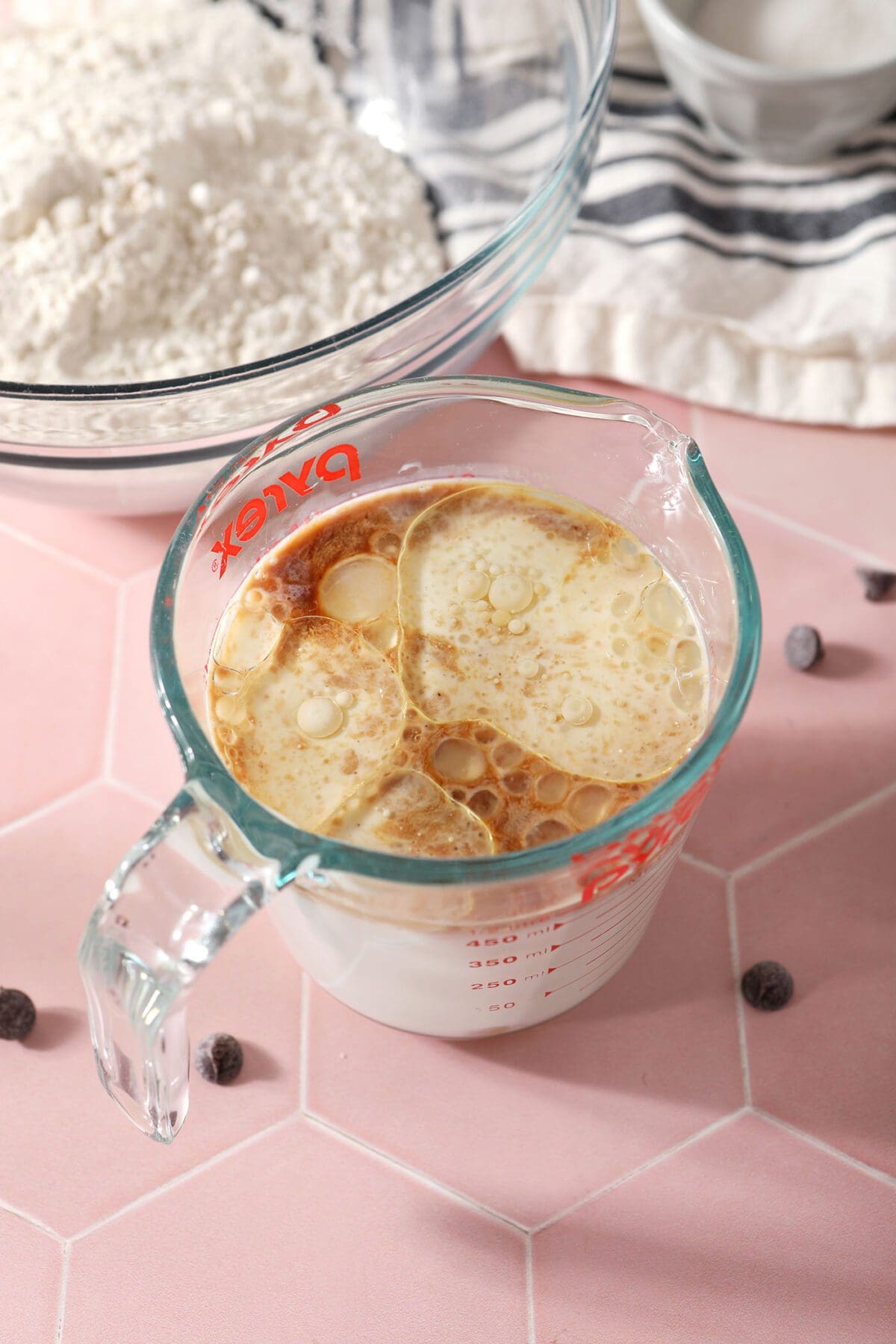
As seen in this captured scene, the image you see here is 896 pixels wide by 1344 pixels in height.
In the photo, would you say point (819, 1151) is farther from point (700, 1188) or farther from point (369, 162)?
point (369, 162)

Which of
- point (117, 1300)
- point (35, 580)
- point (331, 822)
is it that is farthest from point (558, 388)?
point (117, 1300)

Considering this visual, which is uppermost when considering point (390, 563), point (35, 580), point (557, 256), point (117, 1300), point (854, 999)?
point (557, 256)

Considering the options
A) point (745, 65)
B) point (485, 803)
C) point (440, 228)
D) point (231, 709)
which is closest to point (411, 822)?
point (485, 803)

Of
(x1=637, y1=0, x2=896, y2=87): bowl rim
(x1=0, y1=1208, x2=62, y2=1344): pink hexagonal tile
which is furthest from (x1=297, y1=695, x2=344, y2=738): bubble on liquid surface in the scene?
(x1=637, y1=0, x2=896, y2=87): bowl rim

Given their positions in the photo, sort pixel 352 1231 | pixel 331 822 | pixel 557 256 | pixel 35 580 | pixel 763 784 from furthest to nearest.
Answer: pixel 557 256, pixel 35 580, pixel 763 784, pixel 352 1231, pixel 331 822

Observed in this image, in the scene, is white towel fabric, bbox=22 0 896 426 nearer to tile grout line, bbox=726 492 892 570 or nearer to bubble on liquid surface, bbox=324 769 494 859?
tile grout line, bbox=726 492 892 570

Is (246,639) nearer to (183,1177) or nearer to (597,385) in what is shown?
(183,1177)

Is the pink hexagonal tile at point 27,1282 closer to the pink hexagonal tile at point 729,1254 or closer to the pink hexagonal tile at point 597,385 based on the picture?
the pink hexagonal tile at point 729,1254
